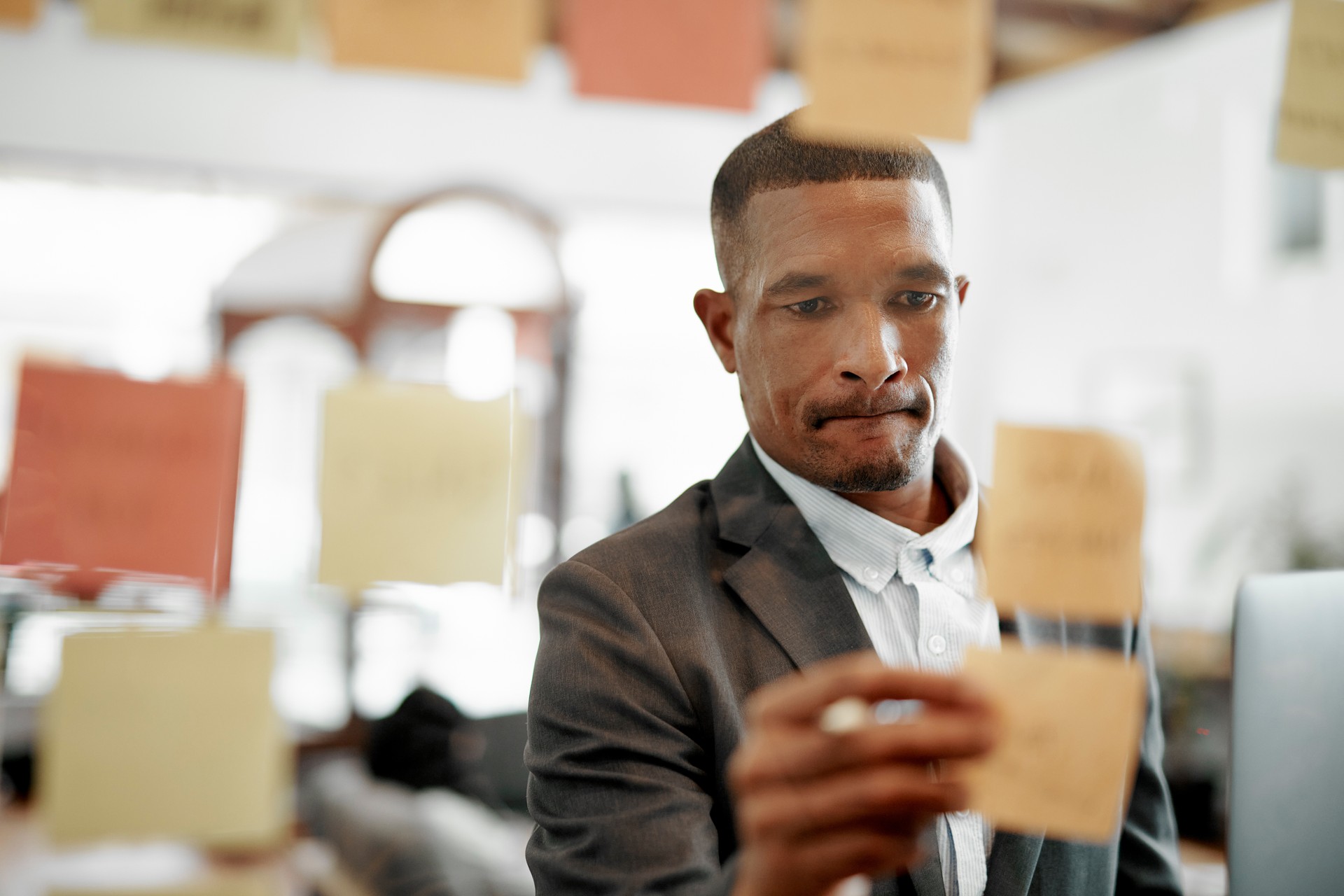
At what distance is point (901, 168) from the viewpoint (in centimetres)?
104

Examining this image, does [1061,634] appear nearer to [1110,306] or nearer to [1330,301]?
[1330,301]

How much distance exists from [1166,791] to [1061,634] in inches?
9.8

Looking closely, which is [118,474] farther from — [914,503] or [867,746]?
[914,503]

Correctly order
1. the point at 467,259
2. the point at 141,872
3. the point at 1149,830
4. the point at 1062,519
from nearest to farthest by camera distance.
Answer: the point at 1062,519, the point at 141,872, the point at 1149,830, the point at 467,259

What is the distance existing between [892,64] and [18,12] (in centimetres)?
72

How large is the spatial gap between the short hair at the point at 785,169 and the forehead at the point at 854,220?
0.01m

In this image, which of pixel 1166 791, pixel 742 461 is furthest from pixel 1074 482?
pixel 1166 791

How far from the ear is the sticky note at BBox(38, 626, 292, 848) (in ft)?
2.06

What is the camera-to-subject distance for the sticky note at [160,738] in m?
0.74

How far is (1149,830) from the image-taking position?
121cm

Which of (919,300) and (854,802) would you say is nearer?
(854,802)

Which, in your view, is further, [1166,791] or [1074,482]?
[1166,791]

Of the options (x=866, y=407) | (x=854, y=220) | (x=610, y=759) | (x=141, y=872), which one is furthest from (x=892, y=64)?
(x=141, y=872)

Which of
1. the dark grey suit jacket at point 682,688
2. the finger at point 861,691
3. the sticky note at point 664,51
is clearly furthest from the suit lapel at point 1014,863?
the sticky note at point 664,51
